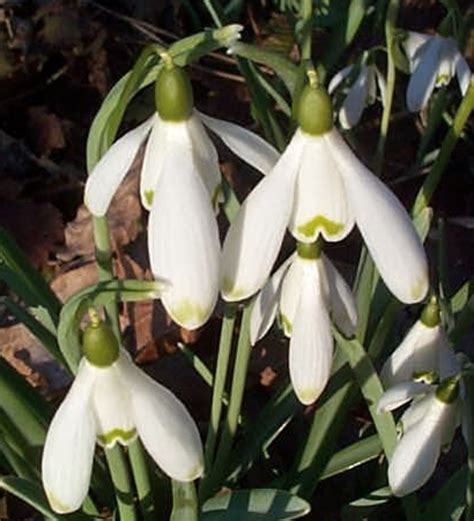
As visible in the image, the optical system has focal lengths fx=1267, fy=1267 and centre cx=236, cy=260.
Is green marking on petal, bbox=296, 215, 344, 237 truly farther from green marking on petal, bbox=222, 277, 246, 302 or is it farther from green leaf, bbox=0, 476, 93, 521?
green leaf, bbox=0, 476, 93, 521

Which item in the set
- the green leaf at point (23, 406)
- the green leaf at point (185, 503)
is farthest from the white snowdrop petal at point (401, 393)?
the green leaf at point (23, 406)

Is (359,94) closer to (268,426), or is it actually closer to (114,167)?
(268,426)

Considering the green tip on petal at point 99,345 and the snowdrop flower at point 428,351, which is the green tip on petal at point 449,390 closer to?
the snowdrop flower at point 428,351

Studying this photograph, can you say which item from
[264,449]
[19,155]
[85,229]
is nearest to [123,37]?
[19,155]

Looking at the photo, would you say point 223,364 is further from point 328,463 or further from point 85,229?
point 85,229

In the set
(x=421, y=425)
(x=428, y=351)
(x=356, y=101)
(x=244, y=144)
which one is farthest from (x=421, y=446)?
(x=356, y=101)

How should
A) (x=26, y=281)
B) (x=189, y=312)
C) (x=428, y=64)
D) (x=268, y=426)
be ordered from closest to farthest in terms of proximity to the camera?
(x=189, y=312) → (x=26, y=281) → (x=268, y=426) → (x=428, y=64)
